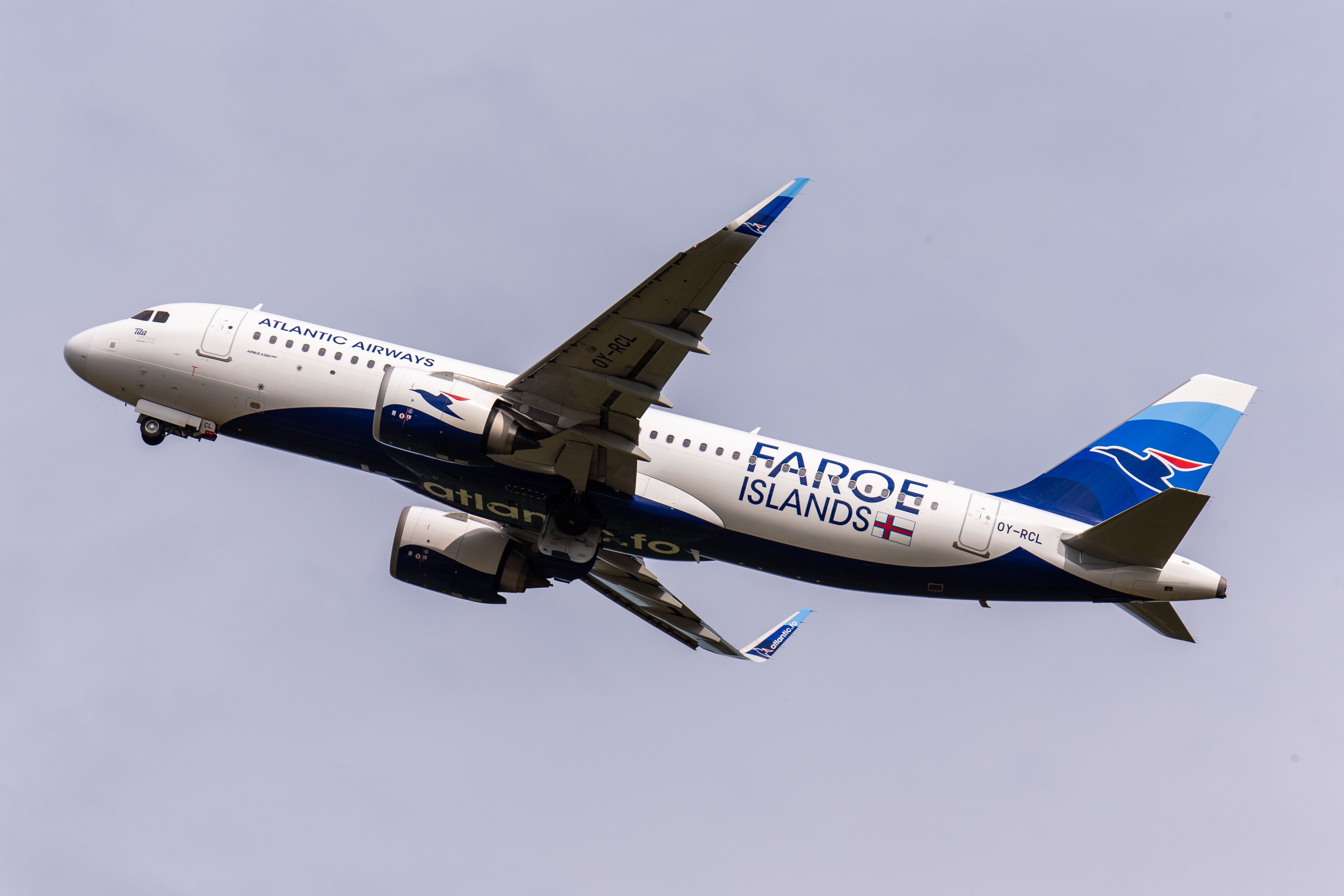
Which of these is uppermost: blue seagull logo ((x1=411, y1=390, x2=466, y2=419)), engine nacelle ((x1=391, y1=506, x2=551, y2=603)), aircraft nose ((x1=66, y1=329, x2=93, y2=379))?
blue seagull logo ((x1=411, y1=390, x2=466, y2=419))

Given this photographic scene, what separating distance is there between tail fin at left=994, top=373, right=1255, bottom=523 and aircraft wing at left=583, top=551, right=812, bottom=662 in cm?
935

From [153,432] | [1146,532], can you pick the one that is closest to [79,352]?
[153,432]

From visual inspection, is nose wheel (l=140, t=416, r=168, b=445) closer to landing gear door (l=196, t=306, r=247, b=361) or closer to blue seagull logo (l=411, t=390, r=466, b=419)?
landing gear door (l=196, t=306, r=247, b=361)

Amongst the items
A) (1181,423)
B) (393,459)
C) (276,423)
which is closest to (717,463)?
(393,459)

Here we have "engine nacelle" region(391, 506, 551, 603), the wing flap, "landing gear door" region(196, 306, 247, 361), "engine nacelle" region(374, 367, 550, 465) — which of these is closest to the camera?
"engine nacelle" region(374, 367, 550, 465)

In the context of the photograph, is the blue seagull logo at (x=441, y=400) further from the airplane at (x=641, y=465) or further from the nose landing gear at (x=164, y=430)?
the nose landing gear at (x=164, y=430)

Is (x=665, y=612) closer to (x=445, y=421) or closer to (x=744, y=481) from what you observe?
(x=744, y=481)

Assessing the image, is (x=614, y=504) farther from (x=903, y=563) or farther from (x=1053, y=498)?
(x=1053, y=498)

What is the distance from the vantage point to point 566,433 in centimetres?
3091

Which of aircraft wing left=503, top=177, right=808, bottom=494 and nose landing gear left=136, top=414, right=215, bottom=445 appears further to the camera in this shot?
nose landing gear left=136, top=414, right=215, bottom=445

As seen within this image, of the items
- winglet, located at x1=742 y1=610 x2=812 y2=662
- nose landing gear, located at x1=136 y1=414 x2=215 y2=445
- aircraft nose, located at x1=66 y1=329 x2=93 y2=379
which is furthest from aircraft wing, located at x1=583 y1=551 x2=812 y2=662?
aircraft nose, located at x1=66 y1=329 x2=93 y2=379

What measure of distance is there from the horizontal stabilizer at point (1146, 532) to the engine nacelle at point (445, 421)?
46.2 feet

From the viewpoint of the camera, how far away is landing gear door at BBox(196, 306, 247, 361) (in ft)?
112

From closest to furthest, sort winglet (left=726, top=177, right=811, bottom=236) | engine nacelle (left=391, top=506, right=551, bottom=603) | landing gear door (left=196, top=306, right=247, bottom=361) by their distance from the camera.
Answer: winglet (left=726, top=177, right=811, bottom=236)
landing gear door (left=196, top=306, right=247, bottom=361)
engine nacelle (left=391, top=506, right=551, bottom=603)
